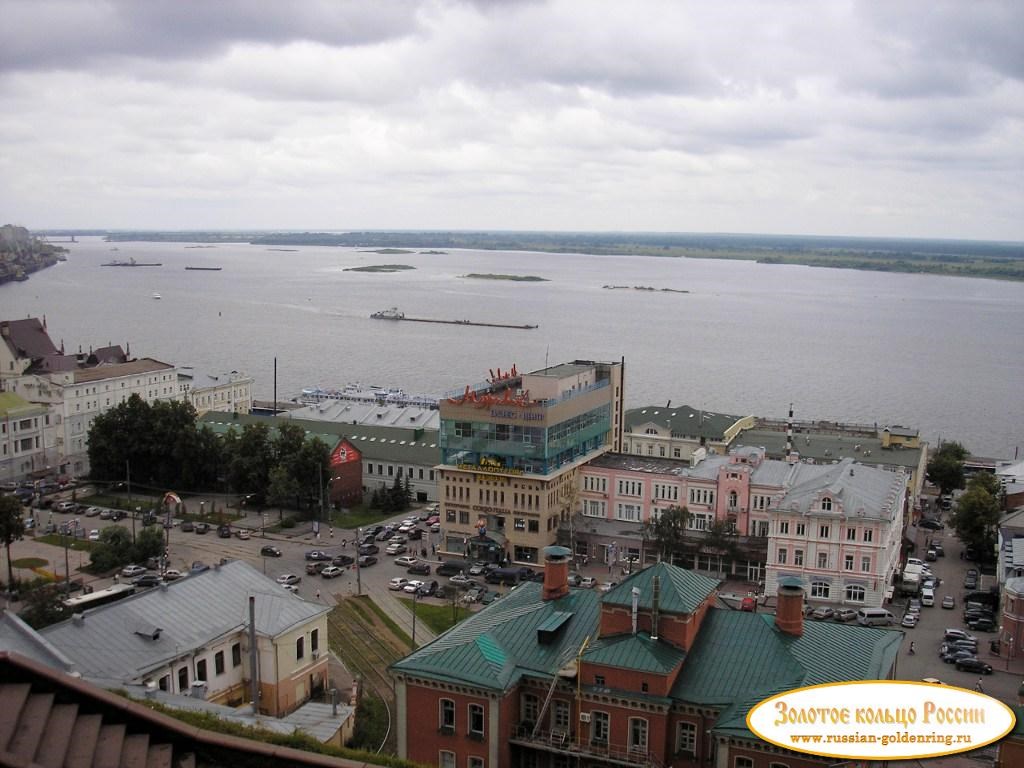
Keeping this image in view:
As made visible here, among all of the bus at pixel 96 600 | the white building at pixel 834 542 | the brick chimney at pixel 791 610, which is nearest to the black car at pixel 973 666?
the white building at pixel 834 542

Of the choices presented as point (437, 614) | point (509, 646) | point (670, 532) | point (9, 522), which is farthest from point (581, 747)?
point (9, 522)

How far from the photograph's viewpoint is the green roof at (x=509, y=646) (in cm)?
1896

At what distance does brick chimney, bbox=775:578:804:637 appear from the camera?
63.3ft

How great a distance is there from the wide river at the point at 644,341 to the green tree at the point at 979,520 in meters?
28.6

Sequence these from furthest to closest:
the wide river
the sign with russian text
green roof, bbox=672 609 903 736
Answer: the wide river < green roof, bbox=672 609 903 736 < the sign with russian text

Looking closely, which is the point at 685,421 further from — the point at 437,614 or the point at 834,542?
the point at 437,614

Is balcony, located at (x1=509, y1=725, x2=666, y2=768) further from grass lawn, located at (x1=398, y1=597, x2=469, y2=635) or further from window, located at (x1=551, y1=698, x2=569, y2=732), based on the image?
grass lawn, located at (x1=398, y1=597, x2=469, y2=635)

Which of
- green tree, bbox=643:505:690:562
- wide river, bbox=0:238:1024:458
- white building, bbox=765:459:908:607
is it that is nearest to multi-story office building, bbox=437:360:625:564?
green tree, bbox=643:505:690:562

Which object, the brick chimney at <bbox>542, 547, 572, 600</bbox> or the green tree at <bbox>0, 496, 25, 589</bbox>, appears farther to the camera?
the green tree at <bbox>0, 496, 25, 589</bbox>

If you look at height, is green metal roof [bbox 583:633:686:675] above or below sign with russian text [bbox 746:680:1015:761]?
below

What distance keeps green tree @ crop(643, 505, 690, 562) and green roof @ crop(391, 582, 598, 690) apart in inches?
617

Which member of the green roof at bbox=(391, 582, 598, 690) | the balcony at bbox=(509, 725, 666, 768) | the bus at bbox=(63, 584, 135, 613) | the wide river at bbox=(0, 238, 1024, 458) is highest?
the green roof at bbox=(391, 582, 598, 690)

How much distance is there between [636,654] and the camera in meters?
18.4

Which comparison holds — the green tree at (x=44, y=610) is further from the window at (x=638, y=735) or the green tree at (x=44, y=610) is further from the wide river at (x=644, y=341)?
the wide river at (x=644, y=341)
